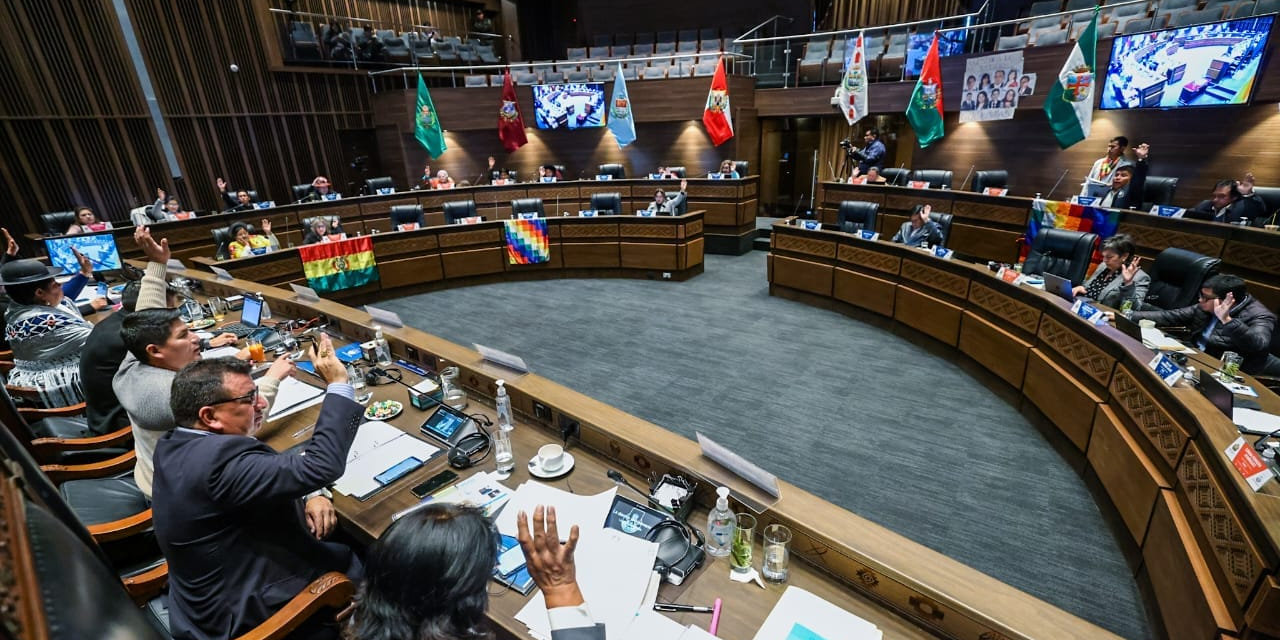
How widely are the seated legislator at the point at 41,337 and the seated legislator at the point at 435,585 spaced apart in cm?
322

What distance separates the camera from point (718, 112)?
29.4ft

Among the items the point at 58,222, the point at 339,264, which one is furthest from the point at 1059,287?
the point at 58,222

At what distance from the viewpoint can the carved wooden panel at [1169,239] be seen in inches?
179

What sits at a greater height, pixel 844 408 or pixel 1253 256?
pixel 1253 256

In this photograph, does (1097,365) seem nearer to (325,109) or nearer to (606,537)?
(606,537)

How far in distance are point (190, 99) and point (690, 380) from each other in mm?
9989

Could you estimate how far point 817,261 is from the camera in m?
6.04

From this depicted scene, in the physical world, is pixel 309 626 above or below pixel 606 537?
below

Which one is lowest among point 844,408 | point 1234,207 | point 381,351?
point 844,408

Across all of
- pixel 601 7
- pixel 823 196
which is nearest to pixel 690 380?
pixel 823 196

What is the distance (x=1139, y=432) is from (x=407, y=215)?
8195 millimetres

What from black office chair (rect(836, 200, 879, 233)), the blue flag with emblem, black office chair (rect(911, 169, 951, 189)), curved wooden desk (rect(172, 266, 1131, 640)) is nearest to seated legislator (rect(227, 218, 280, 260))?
curved wooden desk (rect(172, 266, 1131, 640))

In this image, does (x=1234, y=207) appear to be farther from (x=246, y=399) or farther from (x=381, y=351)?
(x=246, y=399)

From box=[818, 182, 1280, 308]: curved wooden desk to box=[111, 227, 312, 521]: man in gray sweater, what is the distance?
21.0 feet
